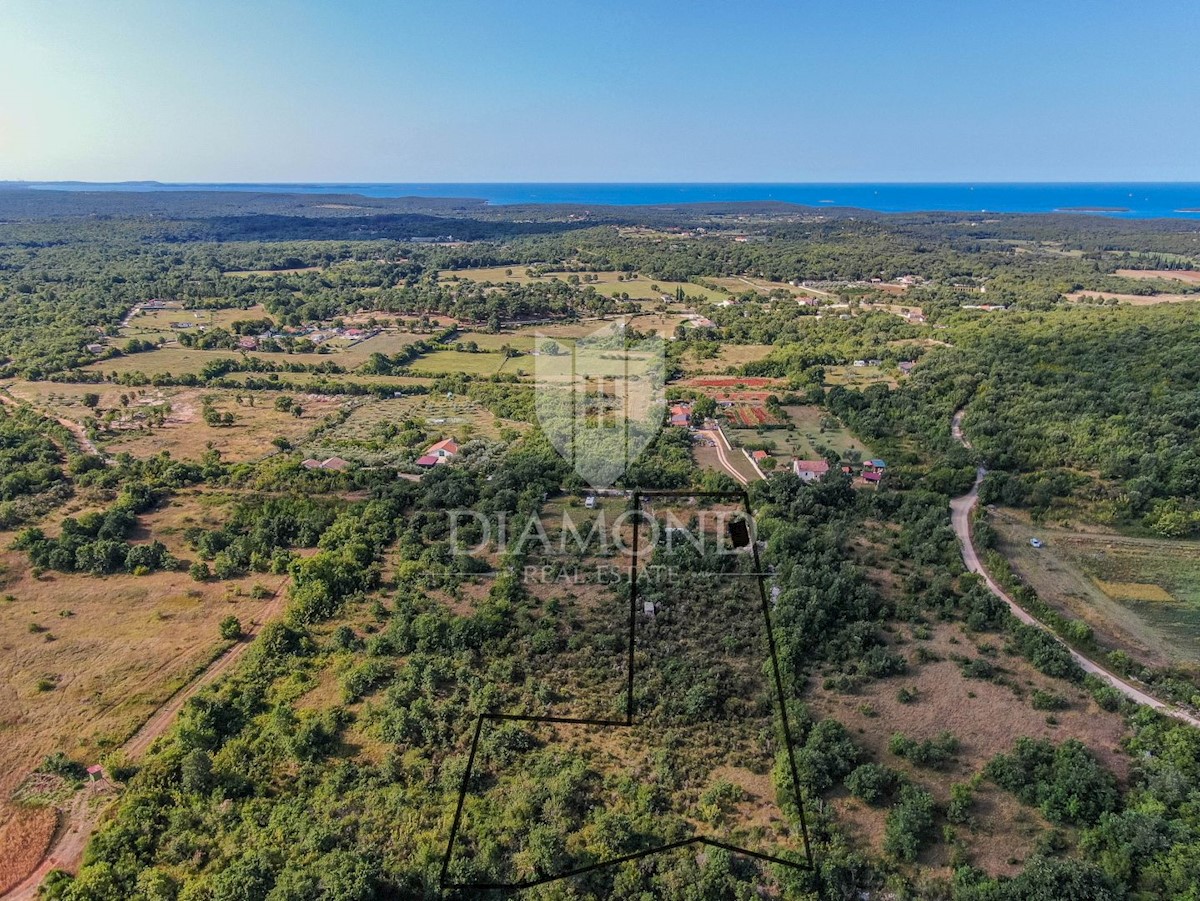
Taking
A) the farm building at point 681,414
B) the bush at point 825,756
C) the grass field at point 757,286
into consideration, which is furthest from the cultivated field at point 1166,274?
the bush at point 825,756

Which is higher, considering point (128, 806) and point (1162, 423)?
point (1162, 423)

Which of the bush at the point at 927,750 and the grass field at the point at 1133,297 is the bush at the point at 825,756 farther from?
the grass field at the point at 1133,297

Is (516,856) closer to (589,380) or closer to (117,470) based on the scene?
(117,470)

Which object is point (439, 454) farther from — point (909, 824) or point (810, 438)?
point (909, 824)

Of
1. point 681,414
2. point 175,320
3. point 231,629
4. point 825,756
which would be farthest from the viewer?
point 175,320

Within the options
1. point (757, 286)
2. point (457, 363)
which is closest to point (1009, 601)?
point (457, 363)

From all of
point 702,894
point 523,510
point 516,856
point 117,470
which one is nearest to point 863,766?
point 702,894
